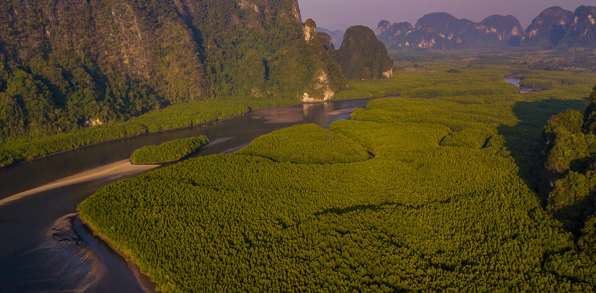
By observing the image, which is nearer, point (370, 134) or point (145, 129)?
point (370, 134)

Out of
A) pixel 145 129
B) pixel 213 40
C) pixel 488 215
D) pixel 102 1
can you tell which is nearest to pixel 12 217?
pixel 145 129

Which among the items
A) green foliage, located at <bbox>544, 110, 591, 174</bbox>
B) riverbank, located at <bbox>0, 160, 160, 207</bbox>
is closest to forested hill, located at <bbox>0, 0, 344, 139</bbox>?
riverbank, located at <bbox>0, 160, 160, 207</bbox>

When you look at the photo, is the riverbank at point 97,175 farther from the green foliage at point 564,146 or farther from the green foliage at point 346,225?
the green foliage at point 564,146

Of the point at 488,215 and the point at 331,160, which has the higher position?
the point at 331,160

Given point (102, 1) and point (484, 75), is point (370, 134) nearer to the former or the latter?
point (102, 1)

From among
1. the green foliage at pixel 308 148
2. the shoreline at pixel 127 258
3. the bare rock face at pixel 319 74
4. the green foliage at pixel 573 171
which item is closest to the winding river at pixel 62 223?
the shoreline at pixel 127 258

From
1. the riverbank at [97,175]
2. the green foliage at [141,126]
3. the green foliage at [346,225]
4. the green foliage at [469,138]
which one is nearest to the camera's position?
the green foliage at [346,225]
